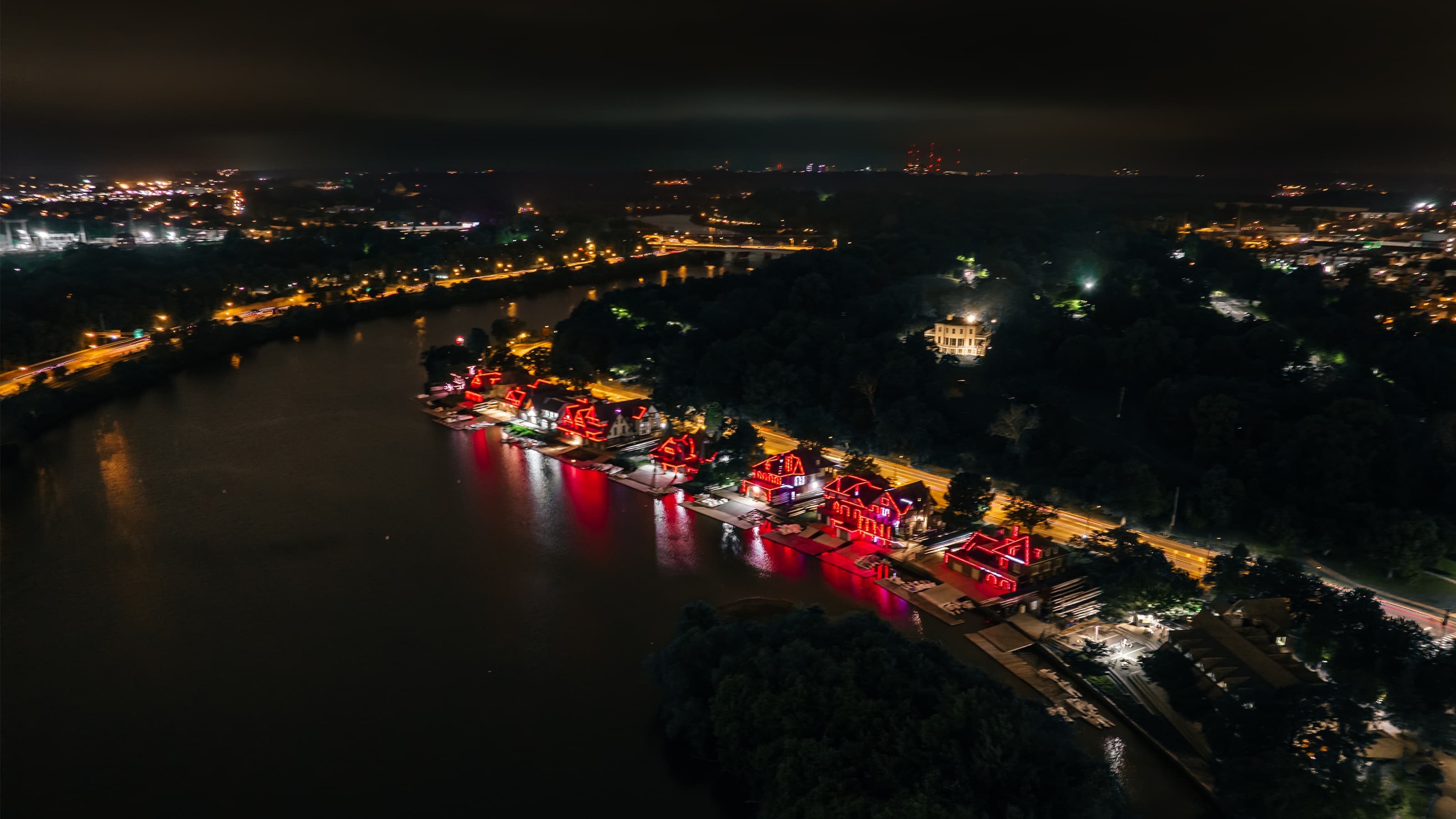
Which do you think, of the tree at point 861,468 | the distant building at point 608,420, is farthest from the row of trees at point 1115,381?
the tree at point 861,468

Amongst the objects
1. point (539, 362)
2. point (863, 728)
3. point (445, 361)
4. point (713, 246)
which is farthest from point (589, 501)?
point (713, 246)

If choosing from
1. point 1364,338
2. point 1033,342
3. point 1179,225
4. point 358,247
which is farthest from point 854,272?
point 1179,225

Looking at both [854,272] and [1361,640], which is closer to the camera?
[1361,640]

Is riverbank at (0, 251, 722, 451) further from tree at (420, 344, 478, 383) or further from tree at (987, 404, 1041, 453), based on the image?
tree at (987, 404, 1041, 453)

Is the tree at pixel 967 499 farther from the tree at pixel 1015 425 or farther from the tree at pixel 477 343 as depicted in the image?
the tree at pixel 477 343

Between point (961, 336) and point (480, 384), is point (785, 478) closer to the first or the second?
point (961, 336)

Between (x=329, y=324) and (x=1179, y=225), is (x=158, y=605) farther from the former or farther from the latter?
(x=1179, y=225)
